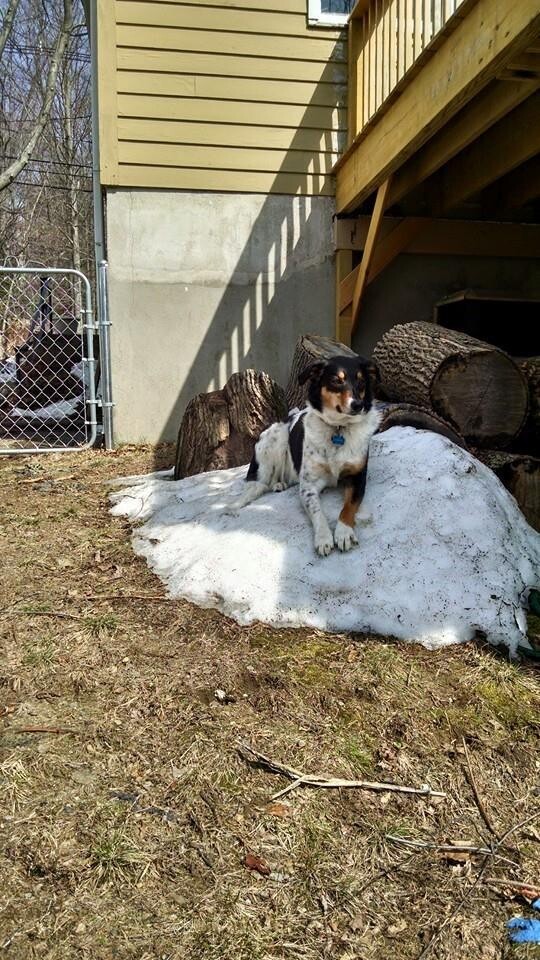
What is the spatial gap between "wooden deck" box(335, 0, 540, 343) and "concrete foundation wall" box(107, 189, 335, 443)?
46cm

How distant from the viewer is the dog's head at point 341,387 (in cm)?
370

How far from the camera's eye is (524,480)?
446cm

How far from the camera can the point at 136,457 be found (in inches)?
276

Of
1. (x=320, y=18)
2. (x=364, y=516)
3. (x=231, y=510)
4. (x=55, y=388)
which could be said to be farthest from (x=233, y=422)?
(x=55, y=388)

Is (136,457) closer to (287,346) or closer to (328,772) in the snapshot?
(287,346)

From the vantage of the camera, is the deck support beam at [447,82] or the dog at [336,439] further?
the deck support beam at [447,82]

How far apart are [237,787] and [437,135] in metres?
5.57

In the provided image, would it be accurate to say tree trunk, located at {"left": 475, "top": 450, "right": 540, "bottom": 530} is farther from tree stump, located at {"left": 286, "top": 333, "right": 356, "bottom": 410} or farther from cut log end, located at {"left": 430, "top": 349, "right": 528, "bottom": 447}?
tree stump, located at {"left": 286, "top": 333, "right": 356, "bottom": 410}

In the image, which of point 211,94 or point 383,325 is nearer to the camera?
point 211,94

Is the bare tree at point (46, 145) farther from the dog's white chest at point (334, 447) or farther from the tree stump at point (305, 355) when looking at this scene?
the dog's white chest at point (334, 447)

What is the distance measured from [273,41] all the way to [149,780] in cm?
787

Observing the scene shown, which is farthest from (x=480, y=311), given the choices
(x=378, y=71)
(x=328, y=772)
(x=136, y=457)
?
(x=328, y=772)

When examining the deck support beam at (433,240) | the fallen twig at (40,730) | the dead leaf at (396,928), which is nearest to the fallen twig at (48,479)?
the deck support beam at (433,240)

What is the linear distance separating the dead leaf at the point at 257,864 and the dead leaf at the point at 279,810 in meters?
0.17
